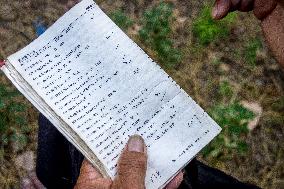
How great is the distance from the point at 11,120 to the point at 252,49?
1.53m

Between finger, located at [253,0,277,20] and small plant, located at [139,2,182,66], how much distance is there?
1.05 metres

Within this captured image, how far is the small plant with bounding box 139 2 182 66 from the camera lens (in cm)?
271

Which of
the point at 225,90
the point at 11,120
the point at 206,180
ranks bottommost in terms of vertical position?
the point at 225,90

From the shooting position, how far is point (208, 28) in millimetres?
2738

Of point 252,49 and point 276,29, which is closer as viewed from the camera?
point 276,29

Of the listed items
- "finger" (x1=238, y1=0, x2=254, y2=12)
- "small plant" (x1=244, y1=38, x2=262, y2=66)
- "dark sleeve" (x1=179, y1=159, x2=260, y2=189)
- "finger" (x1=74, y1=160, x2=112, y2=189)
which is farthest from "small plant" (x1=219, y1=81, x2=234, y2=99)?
"finger" (x1=74, y1=160, x2=112, y2=189)

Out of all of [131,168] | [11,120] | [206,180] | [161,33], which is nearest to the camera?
[131,168]

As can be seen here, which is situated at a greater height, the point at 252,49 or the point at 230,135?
the point at 252,49

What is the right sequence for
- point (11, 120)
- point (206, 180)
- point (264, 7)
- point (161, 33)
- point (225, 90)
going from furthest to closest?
point (161, 33), point (225, 90), point (11, 120), point (206, 180), point (264, 7)

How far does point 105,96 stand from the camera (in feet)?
4.51

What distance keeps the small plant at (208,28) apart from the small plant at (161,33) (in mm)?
164

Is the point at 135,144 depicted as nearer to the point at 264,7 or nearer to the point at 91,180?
the point at 91,180

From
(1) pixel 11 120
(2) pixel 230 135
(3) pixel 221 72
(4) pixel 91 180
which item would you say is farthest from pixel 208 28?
(4) pixel 91 180

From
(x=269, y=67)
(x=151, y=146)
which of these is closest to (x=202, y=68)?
(x=269, y=67)
